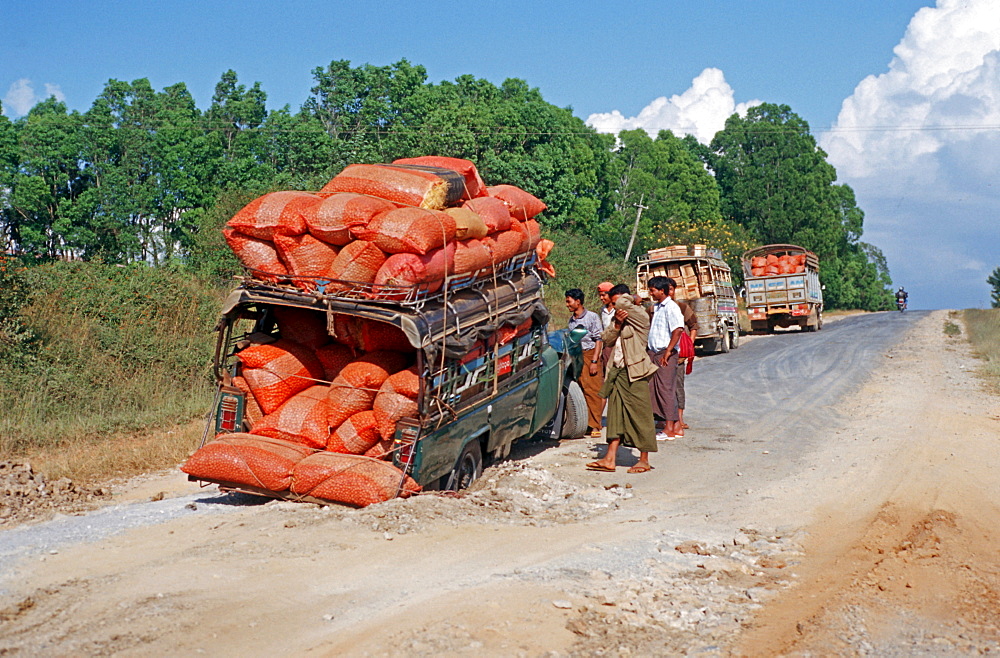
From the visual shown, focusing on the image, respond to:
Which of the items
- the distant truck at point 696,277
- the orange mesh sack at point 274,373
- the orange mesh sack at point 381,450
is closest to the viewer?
the orange mesh sack at point 381,450

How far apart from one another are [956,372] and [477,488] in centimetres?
1456

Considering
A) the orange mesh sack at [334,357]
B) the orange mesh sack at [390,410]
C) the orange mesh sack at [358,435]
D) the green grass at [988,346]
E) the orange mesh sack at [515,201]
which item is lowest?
the green grass at [988,346]

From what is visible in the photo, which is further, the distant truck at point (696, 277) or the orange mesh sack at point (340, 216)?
the distant truck at point (696, 277)

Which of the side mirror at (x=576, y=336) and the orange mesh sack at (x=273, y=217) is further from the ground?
the orange mesh sack at (x=273, y=217)

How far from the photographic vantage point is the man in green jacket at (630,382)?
947cm

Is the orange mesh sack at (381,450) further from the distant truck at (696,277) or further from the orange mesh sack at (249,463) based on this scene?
the distant truck at (696,277)

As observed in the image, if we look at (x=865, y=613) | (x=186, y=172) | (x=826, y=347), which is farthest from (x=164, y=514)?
(x=186, y=172)

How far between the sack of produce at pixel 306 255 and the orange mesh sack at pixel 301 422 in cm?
102

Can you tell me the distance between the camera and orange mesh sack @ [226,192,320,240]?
301 inches

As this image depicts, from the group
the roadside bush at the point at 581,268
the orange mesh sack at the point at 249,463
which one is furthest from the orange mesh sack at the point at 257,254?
the roadside bush at the point at 581,268

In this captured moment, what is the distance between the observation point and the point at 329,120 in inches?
1949

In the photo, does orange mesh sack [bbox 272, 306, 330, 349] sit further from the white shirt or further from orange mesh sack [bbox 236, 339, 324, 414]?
the white shirt

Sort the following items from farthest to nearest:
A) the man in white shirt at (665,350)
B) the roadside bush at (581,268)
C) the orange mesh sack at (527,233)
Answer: the roadside bush at (581,268) → the man in white shirt at (665,350) → the orange mesh sack at (527,233)

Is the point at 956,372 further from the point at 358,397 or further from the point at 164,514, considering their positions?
the point at 164,514
